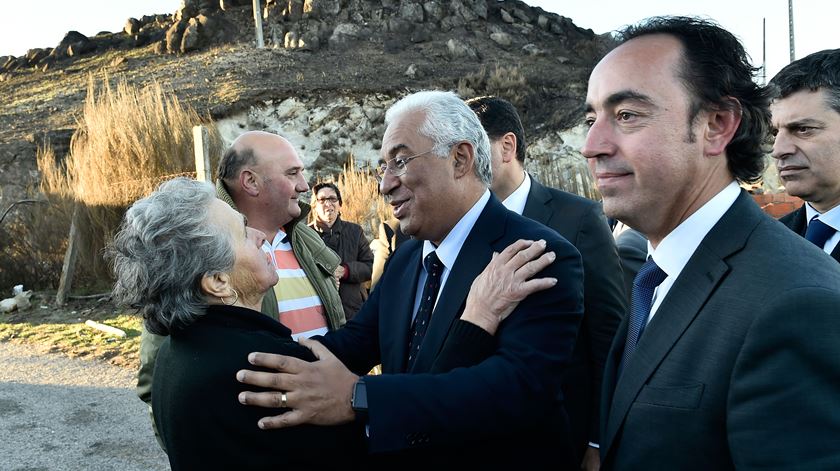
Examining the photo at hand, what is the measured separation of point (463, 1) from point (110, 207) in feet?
102

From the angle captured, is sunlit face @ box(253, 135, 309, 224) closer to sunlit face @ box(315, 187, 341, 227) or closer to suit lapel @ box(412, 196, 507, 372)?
suit lapel @ box(412, 196, 507, 372)

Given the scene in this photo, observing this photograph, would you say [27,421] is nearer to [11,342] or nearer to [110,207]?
[11,342]

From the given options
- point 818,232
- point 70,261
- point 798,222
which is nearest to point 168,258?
point 818,232

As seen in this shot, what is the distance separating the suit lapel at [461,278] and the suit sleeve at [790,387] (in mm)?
975

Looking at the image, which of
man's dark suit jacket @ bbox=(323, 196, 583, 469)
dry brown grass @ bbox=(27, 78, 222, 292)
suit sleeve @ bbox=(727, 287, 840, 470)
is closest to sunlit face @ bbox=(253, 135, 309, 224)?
man's dark suit jacket @ bbox=(323, 196, 583, 469)

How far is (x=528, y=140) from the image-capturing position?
24.1 m

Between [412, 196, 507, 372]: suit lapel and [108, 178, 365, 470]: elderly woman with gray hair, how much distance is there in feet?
1.20

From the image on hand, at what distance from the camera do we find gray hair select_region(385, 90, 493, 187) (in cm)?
236

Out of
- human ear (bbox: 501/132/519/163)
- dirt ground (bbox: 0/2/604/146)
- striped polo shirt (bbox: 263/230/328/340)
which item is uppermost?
dirt ground (bbox: 0/2/604/146)

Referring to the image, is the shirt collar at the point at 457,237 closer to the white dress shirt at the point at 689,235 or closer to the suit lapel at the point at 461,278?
the suit lapel at the point at 461,278

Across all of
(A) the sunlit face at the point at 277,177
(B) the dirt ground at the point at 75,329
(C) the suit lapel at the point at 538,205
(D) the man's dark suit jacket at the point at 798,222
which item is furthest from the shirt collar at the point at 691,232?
(B) the dirt ground at the point at 75,329

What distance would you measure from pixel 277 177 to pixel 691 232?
2.41 meters

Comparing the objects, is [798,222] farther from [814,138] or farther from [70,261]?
[70,261]

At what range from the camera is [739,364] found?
129 centimetres
